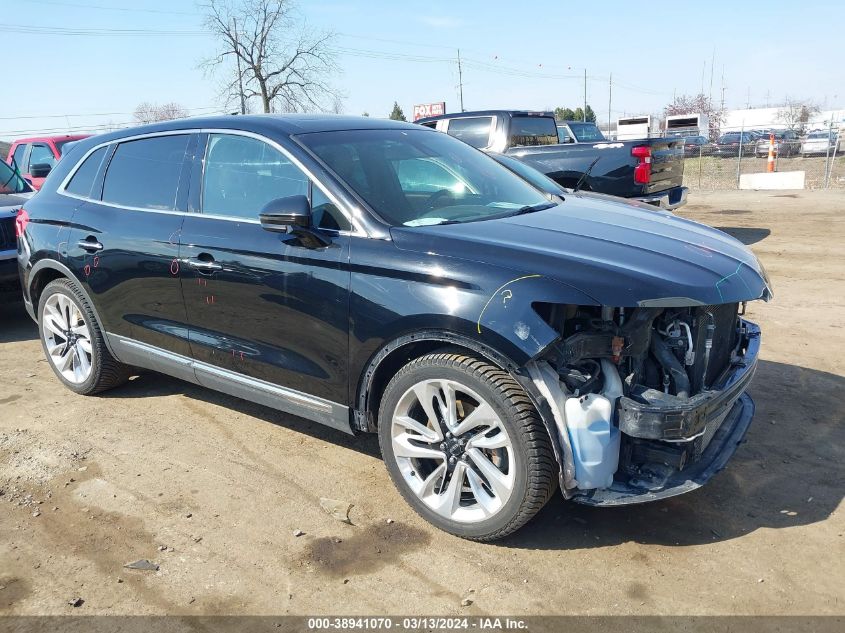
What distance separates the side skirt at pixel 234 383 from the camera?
147 inches

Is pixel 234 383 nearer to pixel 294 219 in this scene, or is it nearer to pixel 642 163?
pixel 294 219

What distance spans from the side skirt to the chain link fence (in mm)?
19076

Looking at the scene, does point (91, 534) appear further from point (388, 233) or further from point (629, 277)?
point (629, 277)

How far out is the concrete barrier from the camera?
19609 millimetres

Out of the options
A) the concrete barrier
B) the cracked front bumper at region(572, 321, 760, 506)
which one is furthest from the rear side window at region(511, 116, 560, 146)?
the concrete barrier

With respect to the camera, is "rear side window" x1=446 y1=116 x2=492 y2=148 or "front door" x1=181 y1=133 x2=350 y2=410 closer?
"front door" x1=181 y1=133 x2=350 y2=410

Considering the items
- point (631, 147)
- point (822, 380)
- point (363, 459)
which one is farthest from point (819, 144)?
point (363, 459)

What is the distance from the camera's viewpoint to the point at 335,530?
3447 mm

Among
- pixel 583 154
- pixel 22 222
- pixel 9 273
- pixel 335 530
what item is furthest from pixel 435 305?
pixel 583 154

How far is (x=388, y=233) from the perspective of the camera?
135 inches

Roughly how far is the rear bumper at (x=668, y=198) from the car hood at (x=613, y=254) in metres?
6.29

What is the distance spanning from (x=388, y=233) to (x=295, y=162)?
29.4 inches

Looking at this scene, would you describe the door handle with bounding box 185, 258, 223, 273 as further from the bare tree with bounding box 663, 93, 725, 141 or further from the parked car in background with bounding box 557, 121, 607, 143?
the bare tree with bounding box 663, 93, 725, 141

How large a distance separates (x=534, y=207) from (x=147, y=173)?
8.12 feet
